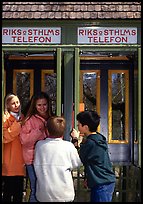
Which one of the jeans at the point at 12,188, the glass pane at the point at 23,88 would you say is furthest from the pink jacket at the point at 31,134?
the glass pane at the point at 23,88

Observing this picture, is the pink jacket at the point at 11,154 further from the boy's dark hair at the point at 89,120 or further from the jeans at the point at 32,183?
the boy's dark hair at the point at 89,120

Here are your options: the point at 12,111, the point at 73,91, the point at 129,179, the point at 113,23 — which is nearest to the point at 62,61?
the point at 73,91

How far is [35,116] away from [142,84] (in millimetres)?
1840

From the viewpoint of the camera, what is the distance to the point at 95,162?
518cm

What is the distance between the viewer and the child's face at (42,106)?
591cm

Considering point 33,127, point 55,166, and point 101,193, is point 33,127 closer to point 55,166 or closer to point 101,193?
point 55,166

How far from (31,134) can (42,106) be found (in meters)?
0.39

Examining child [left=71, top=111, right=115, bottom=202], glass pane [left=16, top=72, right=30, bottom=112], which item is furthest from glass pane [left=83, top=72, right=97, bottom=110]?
child [left=71, top=111, right=115, bottom=202]

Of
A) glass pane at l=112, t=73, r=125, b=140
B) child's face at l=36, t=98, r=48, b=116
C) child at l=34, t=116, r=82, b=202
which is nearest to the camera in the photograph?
child at l=34, t=116, r=82, b=202

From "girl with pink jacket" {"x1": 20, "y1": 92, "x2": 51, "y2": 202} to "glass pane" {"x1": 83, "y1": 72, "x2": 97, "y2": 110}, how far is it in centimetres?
277

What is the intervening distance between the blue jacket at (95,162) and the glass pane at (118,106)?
3.44 meters

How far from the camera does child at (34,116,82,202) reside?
4.99 m

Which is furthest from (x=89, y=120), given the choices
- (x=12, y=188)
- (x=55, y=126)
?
(x=12, y=188)

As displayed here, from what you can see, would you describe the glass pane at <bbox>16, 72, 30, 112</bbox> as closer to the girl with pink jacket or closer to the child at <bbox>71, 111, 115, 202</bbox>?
the girl with pink jacket
